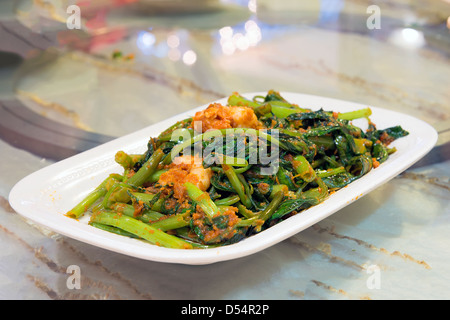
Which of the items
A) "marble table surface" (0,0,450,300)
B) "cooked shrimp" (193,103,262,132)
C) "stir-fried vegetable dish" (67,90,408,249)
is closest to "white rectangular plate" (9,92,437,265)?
"stir-fried vegetable dish" (67,90,408,249)

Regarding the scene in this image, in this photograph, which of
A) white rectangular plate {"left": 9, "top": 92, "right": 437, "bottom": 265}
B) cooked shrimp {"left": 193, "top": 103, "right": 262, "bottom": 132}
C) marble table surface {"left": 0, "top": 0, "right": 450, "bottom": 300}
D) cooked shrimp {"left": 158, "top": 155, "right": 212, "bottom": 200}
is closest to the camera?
white rectangular plate {"left": 9, "top": 92, "right": 437, "bottom": 265}

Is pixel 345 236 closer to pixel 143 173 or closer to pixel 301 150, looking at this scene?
pixel 301 150

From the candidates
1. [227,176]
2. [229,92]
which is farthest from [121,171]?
[229,92]

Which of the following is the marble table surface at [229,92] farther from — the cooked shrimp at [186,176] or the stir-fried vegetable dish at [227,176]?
the cooked shrimp at [186,176]

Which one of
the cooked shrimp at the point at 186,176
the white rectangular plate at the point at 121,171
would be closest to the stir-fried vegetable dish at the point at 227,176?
the cooked shrimp at the point at 186,176

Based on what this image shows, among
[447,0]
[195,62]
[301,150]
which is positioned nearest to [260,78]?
[195,62]

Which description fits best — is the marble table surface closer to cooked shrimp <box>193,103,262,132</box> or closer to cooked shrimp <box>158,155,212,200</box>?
cooked shrimp <box>158,155,212,200</box>

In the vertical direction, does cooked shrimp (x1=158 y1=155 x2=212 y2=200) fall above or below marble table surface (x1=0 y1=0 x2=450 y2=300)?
above

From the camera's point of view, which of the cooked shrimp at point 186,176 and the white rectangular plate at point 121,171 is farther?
the cooked shrimp at point 186,176
